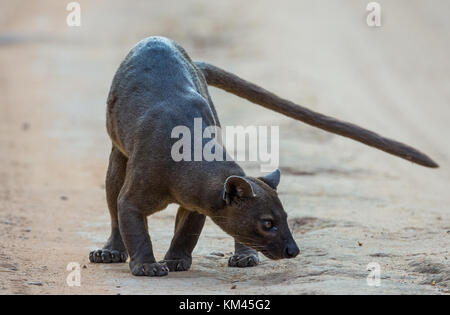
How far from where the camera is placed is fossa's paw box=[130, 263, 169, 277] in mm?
7613

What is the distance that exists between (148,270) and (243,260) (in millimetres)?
1075

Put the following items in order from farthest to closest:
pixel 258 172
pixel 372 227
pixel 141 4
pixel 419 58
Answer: pixel 141 4 < pixel 419 58 < pixel 258 172 < pixel 372 227

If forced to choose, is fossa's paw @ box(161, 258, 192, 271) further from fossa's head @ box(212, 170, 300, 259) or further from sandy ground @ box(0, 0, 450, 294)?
fossa's head @ box(212, 170, 300, 259)

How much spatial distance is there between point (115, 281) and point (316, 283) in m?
1.62

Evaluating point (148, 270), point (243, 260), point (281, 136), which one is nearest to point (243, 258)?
point (243, 260)

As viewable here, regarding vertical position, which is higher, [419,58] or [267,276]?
[419,58]

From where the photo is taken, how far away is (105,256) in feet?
28.0

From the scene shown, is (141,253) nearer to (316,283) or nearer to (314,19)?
(316,283)

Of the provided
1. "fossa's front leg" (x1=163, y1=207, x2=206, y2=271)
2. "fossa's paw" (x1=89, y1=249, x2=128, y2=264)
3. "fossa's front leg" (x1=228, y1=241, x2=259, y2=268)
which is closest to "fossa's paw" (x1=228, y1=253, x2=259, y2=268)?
"fossa's front leg" (x1=228, y1=241, x2=259, y2=268)

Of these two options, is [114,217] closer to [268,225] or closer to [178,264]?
[178,264]

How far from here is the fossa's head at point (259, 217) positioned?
7.26 meters

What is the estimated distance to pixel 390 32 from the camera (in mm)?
24266

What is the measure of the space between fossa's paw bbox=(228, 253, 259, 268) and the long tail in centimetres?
168
